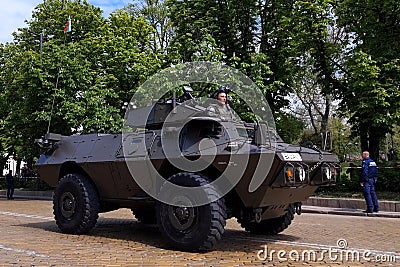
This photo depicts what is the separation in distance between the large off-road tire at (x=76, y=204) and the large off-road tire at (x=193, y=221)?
1.97 m

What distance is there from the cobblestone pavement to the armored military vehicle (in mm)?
393

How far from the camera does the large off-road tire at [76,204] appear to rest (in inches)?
364

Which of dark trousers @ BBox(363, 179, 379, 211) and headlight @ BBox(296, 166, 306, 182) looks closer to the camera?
headlight @ BBox(296, 166, 306, 182)

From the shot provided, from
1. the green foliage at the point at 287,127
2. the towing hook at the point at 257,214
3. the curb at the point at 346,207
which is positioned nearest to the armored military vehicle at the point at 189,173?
the towing hook at the point at 257,214

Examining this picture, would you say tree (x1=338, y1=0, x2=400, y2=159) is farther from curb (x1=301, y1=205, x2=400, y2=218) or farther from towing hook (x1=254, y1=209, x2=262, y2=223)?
towing hook (x1=254, y1=209, x2=262, y2=223)

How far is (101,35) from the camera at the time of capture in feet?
88.7

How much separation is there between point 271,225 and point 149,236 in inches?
92.6

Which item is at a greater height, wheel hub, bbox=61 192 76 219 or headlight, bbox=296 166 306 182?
headlight, bbox=296 166 306 182

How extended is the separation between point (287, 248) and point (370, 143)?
574 inches

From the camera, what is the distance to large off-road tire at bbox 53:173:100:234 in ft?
30.4

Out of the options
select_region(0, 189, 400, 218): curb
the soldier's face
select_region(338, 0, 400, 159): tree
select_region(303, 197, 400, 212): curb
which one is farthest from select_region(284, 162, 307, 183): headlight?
select_region(338, 0, 400, 159): tree

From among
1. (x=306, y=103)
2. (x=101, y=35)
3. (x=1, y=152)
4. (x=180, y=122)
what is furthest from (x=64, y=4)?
(x=180, y=122)

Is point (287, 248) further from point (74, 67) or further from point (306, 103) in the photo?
point (306, 103)

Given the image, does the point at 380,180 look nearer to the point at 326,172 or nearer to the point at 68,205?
the point at 326,172
